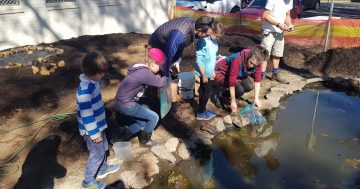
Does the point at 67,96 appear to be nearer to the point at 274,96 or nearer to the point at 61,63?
the point at 61,63

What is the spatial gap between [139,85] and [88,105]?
882 mm

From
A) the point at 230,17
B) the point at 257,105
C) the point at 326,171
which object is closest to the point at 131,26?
the point at 230,17

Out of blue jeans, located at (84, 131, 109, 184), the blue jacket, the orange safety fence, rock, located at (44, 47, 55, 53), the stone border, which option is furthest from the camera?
the orange safety fence

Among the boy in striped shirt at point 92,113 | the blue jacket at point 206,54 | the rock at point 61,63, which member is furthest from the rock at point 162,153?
the rock at point 61,63

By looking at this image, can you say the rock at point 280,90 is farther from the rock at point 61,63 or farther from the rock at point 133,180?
the rock at point 61,63

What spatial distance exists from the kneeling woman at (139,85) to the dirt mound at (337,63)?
5.14 meters

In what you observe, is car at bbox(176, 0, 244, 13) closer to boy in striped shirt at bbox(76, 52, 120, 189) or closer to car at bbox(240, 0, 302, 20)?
car at bbox(240, 0, 302, 20)

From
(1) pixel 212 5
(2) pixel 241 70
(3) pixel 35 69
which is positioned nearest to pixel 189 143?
(2) pixel 241 70

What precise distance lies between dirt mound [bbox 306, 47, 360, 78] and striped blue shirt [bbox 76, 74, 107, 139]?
19.8ft

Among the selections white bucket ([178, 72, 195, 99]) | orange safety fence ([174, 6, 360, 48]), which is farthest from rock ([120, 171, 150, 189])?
orange safety fence ([174, 6, 360, 48])

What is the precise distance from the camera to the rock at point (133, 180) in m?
3.47

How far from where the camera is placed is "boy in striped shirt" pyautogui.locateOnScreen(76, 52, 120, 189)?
298 cm

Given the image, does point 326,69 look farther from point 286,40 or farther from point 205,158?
point 205,158

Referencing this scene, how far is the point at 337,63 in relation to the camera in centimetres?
755
